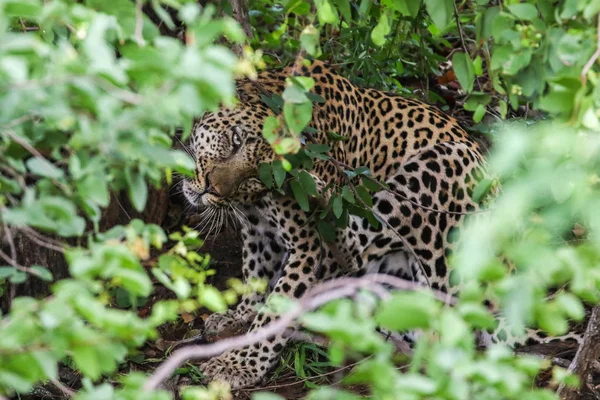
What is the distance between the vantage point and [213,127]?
5.92 m

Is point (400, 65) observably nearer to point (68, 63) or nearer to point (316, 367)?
point (316, 367)

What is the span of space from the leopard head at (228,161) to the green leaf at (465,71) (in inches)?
86.9

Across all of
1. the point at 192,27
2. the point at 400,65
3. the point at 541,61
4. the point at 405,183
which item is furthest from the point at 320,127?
the point at 192,27

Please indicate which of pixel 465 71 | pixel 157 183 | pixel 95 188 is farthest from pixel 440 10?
pixel 95 188

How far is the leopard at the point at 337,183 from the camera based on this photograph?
5852 mm

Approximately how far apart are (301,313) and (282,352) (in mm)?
3739

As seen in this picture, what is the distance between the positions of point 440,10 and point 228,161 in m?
2.34

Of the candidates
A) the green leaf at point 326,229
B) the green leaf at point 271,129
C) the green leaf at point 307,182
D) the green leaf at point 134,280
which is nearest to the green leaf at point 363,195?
the green leaf at point 307,182

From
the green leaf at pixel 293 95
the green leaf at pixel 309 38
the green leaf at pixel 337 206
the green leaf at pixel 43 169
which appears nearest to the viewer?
the green leaf at pixel 43 169

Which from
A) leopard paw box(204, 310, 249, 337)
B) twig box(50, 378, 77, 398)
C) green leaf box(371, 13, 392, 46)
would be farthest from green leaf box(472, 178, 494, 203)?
leopard paw box(204, 310, 249, 337)

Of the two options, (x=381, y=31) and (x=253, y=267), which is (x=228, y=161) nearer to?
(x=253, y=267)

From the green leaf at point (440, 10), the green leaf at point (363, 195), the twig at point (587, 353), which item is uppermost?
the green leaf at point (440, 10)

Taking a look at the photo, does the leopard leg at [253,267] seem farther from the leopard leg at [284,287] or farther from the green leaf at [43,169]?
the green leaf at [43,169]

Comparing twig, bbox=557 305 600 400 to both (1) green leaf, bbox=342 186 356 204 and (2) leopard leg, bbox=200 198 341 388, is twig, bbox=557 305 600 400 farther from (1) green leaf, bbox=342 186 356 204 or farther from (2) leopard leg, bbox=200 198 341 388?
(2) leopard leg, bbox=200 198 341 388
